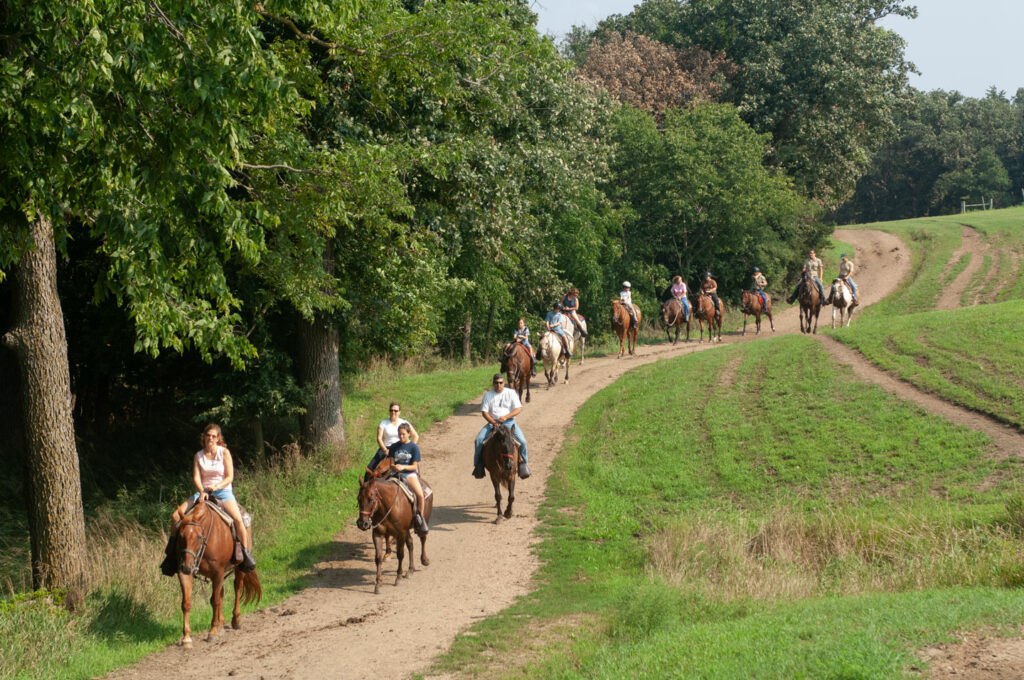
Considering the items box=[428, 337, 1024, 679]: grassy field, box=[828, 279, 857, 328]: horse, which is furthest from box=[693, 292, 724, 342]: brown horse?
box=[428, 337, 1024, 679]: grassy field

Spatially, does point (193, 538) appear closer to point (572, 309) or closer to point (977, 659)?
point (977, 659)

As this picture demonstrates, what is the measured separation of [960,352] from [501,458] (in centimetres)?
1392

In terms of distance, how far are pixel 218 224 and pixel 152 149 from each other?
1450 mm

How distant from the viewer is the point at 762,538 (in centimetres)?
1548

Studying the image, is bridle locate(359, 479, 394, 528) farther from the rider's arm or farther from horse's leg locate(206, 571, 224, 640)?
horse's leg locate(206, 571, 224, 640)

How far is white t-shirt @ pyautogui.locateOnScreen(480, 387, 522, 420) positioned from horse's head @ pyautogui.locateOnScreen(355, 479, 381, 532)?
403 centimetres

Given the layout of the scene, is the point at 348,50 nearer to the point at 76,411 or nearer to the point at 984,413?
the point at 76,411

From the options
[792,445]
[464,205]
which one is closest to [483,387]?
[464,205]

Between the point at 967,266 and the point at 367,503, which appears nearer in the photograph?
the point at 367,503

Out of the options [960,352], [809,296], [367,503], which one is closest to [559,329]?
[809,296]

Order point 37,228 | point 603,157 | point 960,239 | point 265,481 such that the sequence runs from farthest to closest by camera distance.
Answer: point 960,239 < point 603,157 < point 265,481 < point 37,228

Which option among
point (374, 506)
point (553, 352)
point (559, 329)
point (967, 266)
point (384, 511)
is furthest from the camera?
point (967, 266)

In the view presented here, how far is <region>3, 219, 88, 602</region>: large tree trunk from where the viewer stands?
503 inches

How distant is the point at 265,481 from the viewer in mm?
19922
